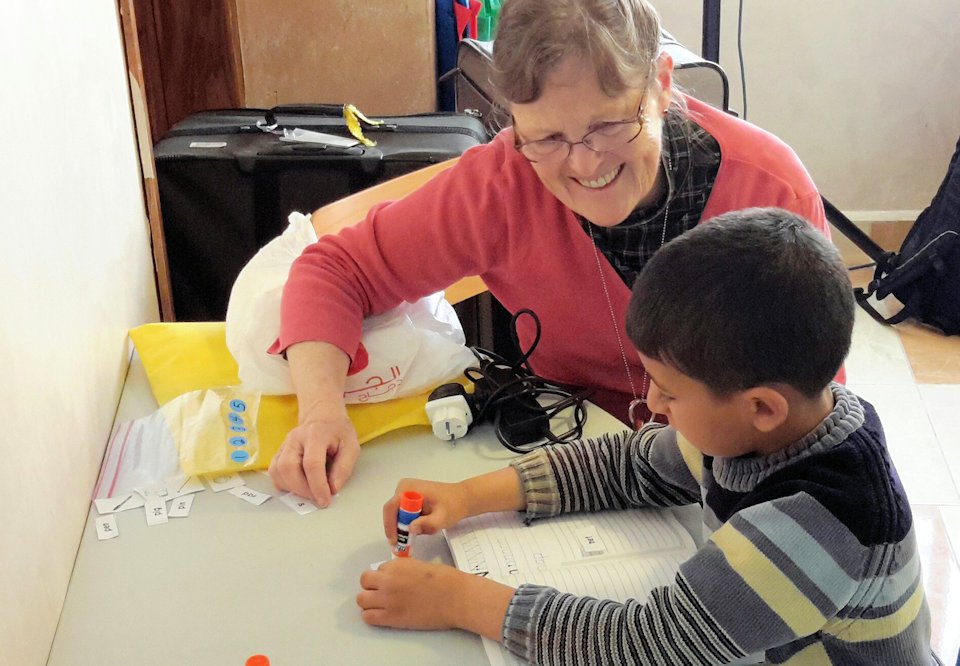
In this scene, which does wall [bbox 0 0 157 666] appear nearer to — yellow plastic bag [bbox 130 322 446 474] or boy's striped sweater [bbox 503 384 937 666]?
yellow plastic bag [bbox 130 322 446 474]

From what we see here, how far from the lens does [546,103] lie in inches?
38.8

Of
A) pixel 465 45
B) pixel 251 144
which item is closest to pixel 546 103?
pixel 251 144

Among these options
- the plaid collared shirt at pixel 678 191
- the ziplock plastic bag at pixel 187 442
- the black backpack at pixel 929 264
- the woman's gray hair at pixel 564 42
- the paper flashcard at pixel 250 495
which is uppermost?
the woman's gray hair at pixel 564 42

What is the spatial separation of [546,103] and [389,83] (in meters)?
1.62

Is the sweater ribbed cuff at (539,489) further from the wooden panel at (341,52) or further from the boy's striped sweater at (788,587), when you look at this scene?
the wooden panel at (341,52)

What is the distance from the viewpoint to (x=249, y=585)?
2.84ft

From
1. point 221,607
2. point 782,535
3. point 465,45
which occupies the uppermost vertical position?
point 465,45

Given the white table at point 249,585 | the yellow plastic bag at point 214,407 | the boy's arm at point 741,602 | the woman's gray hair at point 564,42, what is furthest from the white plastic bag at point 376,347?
the boy's arm at point 741,602

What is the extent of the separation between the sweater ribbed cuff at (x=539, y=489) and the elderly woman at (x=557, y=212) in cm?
21

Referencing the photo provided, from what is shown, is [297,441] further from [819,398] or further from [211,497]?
[819,398]

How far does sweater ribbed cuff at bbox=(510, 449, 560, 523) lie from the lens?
936mm

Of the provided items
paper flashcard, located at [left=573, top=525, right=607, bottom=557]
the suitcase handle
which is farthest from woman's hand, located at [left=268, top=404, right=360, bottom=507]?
the suitcase handle

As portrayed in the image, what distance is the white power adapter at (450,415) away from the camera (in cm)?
109

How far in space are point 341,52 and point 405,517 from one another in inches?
74.3
